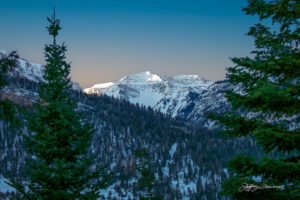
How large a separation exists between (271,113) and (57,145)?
1171 cm

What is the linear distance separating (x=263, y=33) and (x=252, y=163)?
6303 mm

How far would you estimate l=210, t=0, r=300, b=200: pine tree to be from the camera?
26.1 ft

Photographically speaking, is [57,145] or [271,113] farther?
[57,145]

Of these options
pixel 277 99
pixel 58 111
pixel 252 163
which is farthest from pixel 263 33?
pixel 58 111

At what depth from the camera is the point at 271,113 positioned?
9078mm

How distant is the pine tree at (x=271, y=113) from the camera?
795 cm

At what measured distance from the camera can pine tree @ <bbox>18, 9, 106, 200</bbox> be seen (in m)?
14.9

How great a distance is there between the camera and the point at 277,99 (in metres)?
7.88

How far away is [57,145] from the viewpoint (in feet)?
52.8

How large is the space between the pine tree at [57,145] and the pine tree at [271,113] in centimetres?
879

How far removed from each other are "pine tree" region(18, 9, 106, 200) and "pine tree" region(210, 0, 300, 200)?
28.8ft

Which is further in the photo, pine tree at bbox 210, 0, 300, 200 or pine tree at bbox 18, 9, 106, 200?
pine tree at bbox 18, 9, 106, 200

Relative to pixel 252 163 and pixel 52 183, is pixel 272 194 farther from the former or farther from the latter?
pixel 52 183

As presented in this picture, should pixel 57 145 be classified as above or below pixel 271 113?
below
